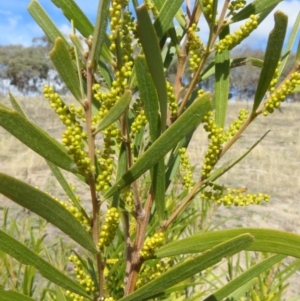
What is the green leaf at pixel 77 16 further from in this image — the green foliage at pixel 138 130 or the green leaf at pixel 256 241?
the green leaf at pixel 256 241

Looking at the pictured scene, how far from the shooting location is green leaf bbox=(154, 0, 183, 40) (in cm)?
34

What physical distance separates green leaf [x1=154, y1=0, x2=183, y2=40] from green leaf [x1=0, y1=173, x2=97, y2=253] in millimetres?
174

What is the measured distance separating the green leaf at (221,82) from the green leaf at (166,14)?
2.1 inches

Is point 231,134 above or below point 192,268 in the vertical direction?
above

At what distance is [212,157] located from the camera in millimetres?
355

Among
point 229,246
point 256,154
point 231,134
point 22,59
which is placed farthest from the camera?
point 22,59

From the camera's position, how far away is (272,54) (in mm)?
317

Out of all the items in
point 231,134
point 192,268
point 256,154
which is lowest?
point 192,268

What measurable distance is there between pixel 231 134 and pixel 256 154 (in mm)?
7035

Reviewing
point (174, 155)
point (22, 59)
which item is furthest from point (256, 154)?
point (22, 59)

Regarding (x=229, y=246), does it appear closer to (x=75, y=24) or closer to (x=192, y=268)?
(x=192, y=268)

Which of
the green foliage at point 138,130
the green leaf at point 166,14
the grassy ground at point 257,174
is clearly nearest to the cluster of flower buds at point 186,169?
the green foliage at point 138,130

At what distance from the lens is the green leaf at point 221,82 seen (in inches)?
14.9

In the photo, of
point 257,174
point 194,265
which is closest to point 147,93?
point 194,265
